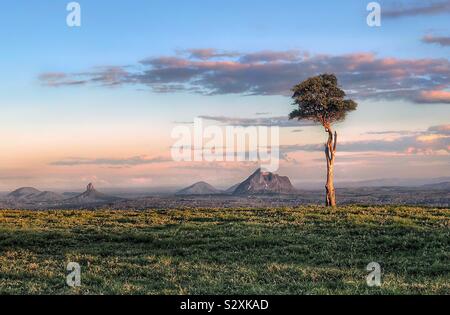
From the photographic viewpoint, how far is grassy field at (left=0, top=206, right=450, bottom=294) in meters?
18.1

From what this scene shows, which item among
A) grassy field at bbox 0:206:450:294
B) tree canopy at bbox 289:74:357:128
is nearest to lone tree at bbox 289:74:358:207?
tree canopy at bbox 289:74:357:128

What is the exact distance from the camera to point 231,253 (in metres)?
24.9

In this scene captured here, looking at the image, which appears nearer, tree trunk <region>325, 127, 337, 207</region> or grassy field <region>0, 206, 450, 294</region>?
grassy field <region>0, 206, 450, 294</region>

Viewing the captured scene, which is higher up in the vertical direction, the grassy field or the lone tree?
the lone tree

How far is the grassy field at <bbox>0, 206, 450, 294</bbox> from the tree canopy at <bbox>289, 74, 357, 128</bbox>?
15700mm

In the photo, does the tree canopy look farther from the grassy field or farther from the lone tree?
the grassy field

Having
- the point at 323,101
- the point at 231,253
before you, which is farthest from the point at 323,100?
the point at 231,253

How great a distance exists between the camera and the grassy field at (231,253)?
59.4 feet

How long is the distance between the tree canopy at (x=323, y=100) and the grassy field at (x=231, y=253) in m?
15.7

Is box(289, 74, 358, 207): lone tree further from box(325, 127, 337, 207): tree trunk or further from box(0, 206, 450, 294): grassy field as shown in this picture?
box(0, 206, 450, 294): grassy field

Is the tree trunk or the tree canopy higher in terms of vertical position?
the tree canopy

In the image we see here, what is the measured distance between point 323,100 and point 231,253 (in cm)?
3166

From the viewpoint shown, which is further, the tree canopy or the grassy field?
the tree canopy

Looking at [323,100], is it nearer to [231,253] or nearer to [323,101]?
[323,101]
